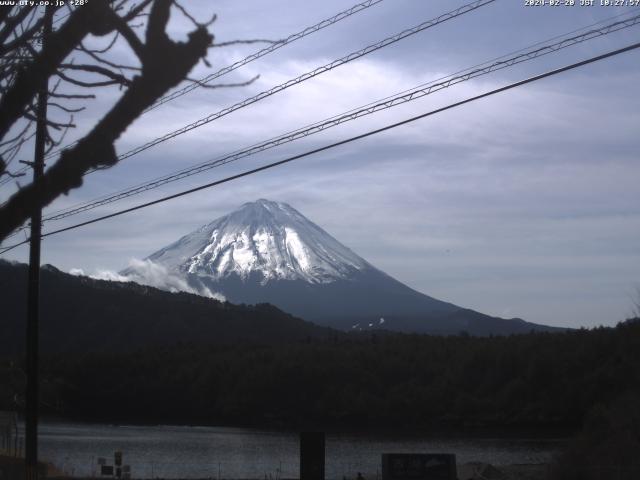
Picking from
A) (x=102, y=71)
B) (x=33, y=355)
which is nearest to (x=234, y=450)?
(x=33, y=355)

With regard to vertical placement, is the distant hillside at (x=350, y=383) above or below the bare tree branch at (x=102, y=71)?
below

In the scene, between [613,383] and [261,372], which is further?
[261,372]

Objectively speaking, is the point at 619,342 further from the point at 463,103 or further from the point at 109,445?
the point at 463,103

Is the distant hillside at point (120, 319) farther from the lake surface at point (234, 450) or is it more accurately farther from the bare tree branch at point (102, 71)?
the bare tree branch at point (102, 71)

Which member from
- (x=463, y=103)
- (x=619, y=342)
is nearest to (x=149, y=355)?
(x=619, y=342)

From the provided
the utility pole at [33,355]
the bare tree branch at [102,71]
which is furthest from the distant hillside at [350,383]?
the bare tree branch at [102,71]

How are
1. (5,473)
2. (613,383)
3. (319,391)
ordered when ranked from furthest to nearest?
(319,391) < (613,383) < (5,473)
